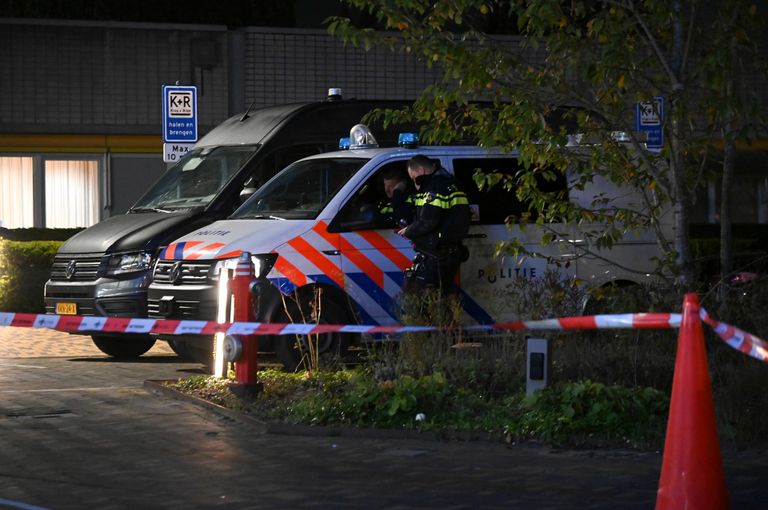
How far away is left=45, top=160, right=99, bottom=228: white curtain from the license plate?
408 inches

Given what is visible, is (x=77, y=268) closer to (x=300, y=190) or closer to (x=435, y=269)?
(x=300, y=190)

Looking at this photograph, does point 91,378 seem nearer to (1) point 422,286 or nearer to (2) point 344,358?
(2) point 344,358

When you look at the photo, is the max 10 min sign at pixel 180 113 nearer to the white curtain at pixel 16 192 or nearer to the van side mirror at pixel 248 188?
the van side mirror at pixel 248 188

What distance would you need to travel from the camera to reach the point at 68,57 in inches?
911

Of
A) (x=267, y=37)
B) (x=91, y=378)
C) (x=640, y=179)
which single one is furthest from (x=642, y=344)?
(x=267, y=37)

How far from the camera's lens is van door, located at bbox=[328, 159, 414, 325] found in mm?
12062

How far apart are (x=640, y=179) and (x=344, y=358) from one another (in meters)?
2.94

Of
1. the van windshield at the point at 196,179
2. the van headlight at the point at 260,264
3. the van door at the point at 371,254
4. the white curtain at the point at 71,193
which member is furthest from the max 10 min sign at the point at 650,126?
the white curtain at the point at 71,193

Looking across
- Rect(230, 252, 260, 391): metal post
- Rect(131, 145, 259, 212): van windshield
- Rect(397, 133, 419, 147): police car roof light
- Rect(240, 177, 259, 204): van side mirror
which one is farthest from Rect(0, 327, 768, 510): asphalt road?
Rect(131, 145, 259, 212): van windshield

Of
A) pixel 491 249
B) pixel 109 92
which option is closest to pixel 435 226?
pixel 491 249

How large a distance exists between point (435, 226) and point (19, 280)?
8638 millimetres

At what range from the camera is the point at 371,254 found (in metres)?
12.2

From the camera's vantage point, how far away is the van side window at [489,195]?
12.8 metres

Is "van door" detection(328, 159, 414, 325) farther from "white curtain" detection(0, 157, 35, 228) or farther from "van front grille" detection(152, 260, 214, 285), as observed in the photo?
"white curtain" detection(0, 157, 35, 228)
